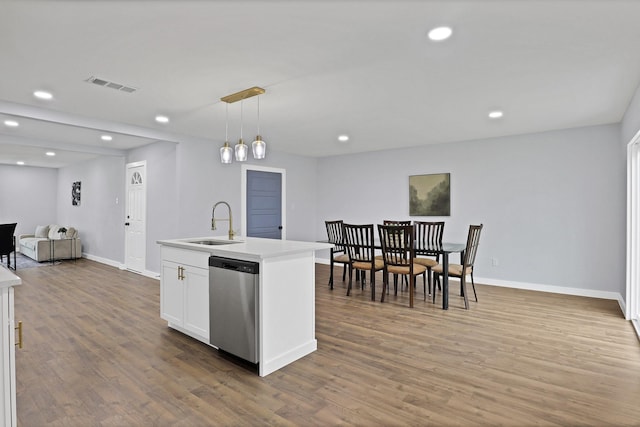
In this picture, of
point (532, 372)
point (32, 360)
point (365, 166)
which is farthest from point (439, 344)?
point (365, 166)

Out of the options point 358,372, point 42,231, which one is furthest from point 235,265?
point 42,231

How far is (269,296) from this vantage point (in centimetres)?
257

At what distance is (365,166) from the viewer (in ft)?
23.0

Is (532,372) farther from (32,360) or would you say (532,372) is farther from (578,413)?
(32,360)

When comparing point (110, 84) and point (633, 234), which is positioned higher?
point (110, 84)

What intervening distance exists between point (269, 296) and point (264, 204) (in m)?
4.29

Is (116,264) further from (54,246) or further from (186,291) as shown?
(186,291)

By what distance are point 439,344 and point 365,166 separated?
443 centimetres

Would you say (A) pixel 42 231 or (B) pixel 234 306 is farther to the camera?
(A) pixel 42 231

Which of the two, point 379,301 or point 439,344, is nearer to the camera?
point 439,344

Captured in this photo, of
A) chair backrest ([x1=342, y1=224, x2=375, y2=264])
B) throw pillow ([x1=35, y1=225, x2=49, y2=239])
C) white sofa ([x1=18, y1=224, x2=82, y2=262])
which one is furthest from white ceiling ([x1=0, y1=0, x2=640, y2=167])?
throw pillow ([x1=35, y1=225, x2=49, y2=239])

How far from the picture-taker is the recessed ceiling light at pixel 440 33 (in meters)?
2.22

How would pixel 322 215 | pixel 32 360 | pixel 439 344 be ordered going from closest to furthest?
pixel 32 360 < pixel 439 344 < pixel 322 215

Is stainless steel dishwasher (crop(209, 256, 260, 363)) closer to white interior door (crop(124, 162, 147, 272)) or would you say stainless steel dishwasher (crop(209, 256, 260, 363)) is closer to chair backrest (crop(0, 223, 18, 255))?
white interior door (crop(124, 162, 147, 272))
